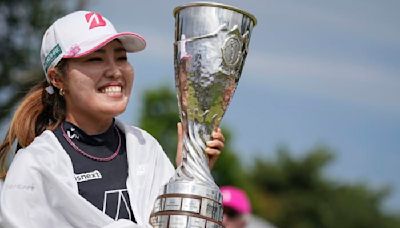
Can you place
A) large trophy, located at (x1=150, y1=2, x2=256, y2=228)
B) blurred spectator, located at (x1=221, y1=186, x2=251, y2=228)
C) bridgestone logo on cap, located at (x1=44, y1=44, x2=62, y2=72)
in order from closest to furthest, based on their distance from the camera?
1. large trophy, located at (x1=150, y1=2, x2=256, y2=228)
2. bridgestone logo on cap, located at (x1=44, y1=44, x2=62, y2=72)
3. blurred spectator, located at (x1=221, y1=186, x2=251, y2=228)

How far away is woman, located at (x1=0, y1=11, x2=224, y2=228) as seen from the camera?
3520mm

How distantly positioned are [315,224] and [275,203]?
6.91 feet

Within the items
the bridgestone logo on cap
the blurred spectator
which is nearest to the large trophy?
the bridgestone logo on cap

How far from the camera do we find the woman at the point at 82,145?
3520 millimetres

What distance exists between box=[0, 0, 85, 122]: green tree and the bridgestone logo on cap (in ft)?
31.7

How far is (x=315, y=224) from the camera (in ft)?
139

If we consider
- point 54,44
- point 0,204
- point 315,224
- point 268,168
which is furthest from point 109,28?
point 268,168

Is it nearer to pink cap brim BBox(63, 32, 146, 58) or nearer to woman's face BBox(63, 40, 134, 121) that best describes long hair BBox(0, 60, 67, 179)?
woman's face BBox(63, 40, 134, 121)

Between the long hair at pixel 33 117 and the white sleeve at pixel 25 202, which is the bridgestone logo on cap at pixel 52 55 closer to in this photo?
the long hair at pixel 33 117

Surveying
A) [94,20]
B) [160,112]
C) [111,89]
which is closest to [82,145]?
[111,89]

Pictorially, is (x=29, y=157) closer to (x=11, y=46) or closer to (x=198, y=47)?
(x=198, y=47)

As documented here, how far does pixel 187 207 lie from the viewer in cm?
352

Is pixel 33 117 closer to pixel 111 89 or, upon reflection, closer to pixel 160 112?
pixel 111 89

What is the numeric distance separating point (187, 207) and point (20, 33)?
11.8 m
